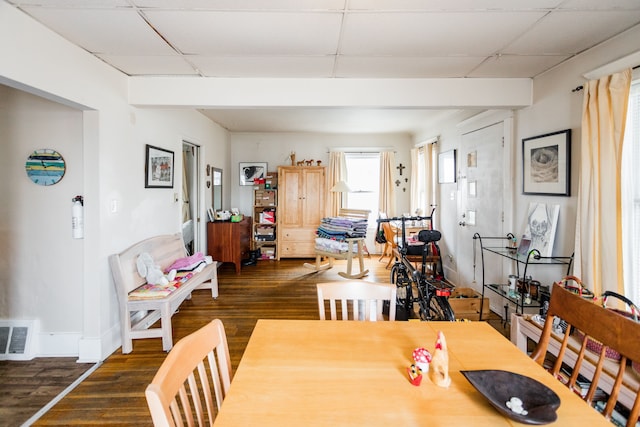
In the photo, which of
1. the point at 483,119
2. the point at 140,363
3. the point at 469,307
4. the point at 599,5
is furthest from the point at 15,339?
the point at 483,119

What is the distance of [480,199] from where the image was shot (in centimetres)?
403

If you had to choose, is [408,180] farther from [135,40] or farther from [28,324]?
[28,324]

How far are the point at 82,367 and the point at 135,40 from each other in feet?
8.42

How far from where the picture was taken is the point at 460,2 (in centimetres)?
185

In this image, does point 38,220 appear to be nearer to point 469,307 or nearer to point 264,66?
point 264,66

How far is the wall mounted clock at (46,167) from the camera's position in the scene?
2660 millimetres

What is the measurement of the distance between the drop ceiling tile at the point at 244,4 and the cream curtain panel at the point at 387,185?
16.3 feet

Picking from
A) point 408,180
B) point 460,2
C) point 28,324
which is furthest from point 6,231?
point 408,180

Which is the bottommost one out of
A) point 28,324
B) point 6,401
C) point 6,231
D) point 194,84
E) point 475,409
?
point 6,401

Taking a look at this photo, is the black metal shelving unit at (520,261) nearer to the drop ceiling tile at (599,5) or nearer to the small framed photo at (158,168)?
the drop ceiling tile at (599,5)

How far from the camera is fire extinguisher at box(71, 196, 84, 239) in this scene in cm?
263

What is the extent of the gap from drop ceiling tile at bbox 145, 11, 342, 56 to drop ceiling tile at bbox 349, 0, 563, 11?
0.22 meters

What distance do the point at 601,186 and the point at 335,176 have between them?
15.7 feet

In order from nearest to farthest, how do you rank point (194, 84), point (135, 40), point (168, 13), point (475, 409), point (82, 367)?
point (475, 409), point (168, 13), point (135, 40), point (82, 367), point (194, 84)
